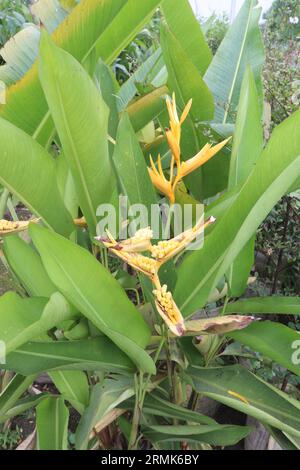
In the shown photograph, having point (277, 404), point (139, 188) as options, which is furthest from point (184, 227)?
point (277, 404)

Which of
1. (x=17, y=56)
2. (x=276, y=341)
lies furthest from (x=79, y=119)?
(x=276, y=341)

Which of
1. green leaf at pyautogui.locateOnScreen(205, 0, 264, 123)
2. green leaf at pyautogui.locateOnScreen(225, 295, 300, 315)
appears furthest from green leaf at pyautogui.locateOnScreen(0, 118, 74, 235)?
green leaf at pyautogui.locateOnScreen(205, 0, 264, 123)

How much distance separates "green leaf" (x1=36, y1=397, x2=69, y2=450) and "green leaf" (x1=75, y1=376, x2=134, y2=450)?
5 centimetres

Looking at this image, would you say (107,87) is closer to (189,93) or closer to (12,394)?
(189,93)

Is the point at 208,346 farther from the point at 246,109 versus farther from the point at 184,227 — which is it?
the point at 246,109

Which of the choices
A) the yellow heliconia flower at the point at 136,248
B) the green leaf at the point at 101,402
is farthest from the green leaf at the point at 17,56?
the green leaf at the point at 101,402

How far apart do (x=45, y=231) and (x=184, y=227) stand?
0.97 ft

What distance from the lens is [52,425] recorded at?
2.71 feet

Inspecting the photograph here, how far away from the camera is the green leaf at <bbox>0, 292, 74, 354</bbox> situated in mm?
555

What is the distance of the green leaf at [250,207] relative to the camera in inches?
22.6

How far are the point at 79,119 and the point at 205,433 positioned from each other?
0.57m

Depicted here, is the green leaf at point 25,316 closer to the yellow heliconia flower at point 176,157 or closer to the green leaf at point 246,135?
the yellow heliconia flower at point 176,157

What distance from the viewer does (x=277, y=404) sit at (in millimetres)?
751

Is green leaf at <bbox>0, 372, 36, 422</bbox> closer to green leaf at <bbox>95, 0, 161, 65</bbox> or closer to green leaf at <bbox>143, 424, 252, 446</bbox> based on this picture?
green leaf at <bbox>143, 424, 252, 446</bbox>
